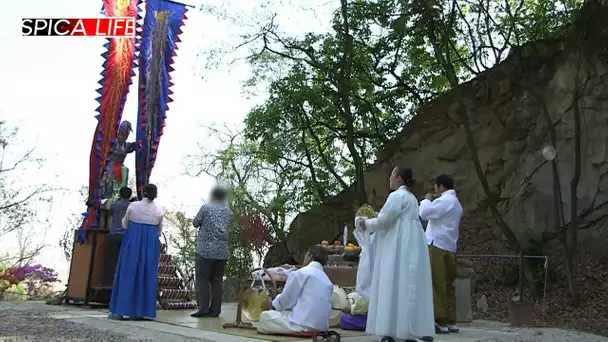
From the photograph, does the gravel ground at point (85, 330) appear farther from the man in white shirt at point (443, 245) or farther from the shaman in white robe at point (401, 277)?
the shaman in white robe at point (401, 277)

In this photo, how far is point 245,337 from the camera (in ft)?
17.1

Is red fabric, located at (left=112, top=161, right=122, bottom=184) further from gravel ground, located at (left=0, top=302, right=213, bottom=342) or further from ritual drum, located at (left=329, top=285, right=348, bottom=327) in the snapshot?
ritual drum, located at (left=329, top=285, right=348, bottom=327)

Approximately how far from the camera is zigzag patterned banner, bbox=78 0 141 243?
823cm

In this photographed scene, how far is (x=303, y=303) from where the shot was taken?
17.3 ft

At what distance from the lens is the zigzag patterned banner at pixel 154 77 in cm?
841

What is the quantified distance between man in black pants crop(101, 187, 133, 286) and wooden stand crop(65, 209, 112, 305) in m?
0.12

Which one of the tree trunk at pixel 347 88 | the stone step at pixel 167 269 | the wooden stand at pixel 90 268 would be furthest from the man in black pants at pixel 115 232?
the tree trunk at pixel 347 88

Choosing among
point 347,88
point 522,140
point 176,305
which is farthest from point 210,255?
point 522,140

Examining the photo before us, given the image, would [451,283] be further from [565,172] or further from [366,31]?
[366,31]

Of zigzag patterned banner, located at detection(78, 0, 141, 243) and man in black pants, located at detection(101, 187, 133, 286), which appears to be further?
zigzag patterned banner, located at detection(78, 0, 141, 243)

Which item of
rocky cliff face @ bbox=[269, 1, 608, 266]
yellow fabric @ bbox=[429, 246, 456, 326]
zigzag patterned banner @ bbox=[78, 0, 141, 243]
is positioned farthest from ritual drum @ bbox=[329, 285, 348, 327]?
rocky cliff face @ bbox=[269, 1, 608, 266]

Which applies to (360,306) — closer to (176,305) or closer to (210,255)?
(210,255)

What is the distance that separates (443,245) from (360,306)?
41.3 inches

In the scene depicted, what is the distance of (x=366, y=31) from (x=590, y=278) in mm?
6902
